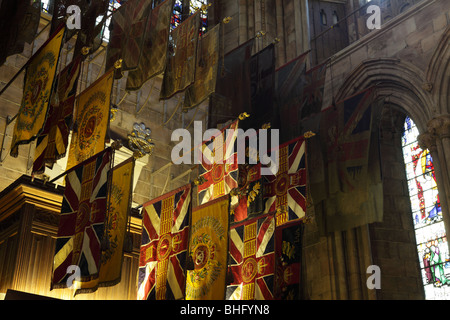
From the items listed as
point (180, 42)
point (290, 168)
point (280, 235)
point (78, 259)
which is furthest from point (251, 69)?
point (78, 259)

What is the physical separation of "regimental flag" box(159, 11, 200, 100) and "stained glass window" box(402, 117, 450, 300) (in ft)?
15.4

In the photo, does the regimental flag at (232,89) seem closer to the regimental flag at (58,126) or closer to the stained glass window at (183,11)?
the regimental flag at (58,126)

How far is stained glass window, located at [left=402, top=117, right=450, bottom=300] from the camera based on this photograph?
10.7 m

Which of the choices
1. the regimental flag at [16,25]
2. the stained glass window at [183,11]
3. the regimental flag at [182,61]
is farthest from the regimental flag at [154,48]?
the stained glass window at [183,11]

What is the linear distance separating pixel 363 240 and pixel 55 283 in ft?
18.8

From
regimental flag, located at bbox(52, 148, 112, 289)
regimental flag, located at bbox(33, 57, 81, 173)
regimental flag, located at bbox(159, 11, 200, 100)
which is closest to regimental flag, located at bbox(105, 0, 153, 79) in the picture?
regimental flag, located at bbox(159, 11, 200, 100)

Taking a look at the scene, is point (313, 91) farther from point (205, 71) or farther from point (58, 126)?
point (58, 126)

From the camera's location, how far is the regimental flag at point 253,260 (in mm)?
8758

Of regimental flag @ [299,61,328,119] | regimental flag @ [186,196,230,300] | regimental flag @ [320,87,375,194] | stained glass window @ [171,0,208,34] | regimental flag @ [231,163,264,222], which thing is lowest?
regimental flag @ [186,196,230,300]

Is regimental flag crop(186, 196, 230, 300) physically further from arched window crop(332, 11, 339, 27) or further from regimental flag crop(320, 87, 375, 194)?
arched window crop(332, 11, 339, 27)

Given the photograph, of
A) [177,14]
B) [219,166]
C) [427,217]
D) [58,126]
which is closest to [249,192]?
[219,166]

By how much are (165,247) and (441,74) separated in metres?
5.70

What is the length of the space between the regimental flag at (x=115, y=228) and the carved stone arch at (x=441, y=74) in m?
5.62

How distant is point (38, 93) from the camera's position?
8914 millimetres
